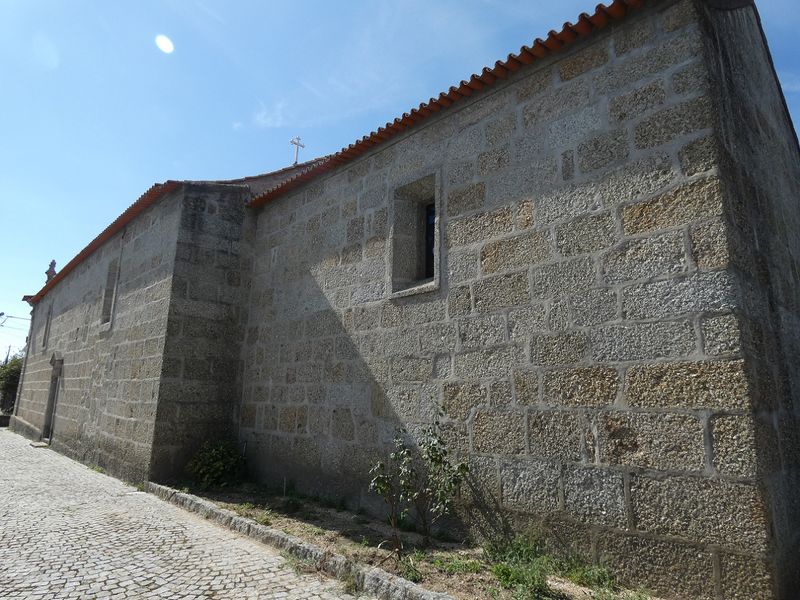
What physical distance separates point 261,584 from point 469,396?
1975 mm

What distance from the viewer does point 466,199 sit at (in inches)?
174

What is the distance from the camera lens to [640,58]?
3.50 m

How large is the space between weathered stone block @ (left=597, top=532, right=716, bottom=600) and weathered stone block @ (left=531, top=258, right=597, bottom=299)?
62.9 inches

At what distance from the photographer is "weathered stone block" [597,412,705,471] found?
285 centimetres

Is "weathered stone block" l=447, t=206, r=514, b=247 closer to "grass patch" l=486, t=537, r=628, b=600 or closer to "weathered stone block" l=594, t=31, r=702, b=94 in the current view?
"weathered stone block" l=594, t=31, r=702, b=94

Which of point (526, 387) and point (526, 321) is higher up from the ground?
point (526, 321)

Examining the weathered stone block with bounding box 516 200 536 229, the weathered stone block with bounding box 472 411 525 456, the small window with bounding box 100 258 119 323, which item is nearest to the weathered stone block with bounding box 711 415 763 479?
the weathered stone block with bounding box 472 411 525 456

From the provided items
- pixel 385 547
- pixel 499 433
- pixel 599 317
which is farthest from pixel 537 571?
pixel 599 317

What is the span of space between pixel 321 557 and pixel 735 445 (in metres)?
2.75

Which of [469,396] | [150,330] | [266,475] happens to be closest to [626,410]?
[469,396]

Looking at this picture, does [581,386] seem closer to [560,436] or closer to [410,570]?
[560,436]

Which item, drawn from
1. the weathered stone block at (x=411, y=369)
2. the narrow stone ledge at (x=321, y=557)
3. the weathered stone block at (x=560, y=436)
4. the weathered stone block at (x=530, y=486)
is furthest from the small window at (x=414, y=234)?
the narrow stone ledge at (x=321, y=557)

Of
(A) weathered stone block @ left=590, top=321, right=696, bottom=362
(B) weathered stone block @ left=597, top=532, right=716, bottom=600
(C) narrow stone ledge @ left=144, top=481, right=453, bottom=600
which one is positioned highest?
(A) weathered stone block @ left=590, top=321, right=696, bottom=362

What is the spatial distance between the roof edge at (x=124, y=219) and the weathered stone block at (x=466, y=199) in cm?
451
